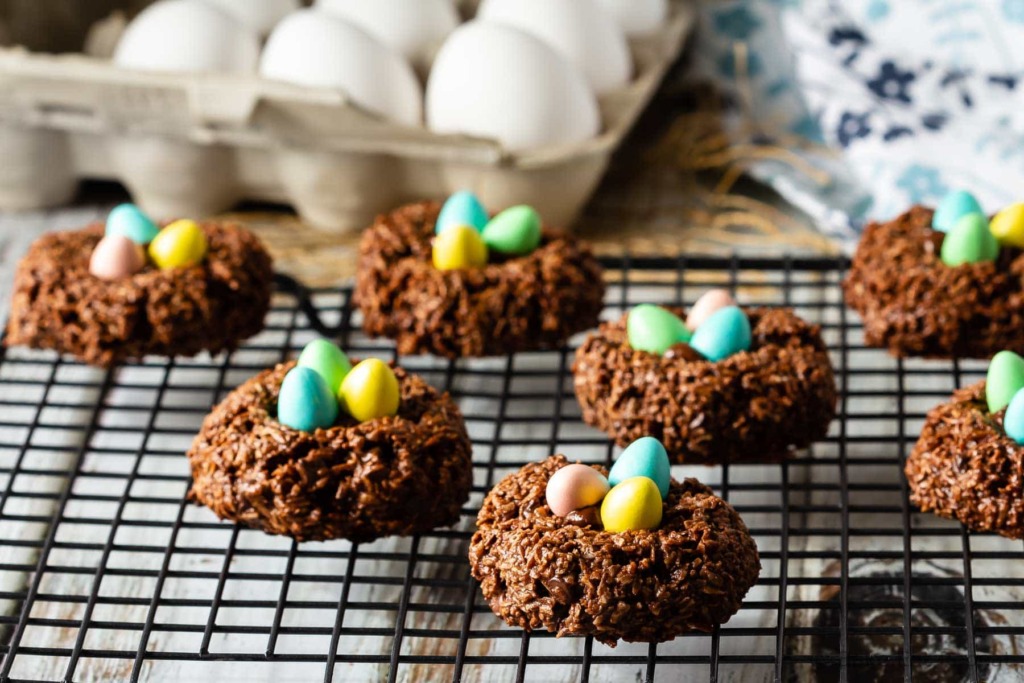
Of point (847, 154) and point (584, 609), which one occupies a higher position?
point (847, 154)

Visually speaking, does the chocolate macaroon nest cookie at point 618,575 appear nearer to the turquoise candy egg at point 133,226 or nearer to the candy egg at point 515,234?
the candy egg at point 515,234

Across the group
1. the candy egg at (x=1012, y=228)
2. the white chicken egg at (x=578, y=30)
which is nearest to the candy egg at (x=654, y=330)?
the candy egg at (x=1012, y=228)

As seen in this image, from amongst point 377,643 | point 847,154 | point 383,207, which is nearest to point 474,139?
point 383,207

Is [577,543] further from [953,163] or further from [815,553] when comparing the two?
[953,163]

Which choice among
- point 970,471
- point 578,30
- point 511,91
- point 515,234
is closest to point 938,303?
point 970,471

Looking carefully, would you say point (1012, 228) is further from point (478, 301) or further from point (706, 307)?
point (478, 301)
